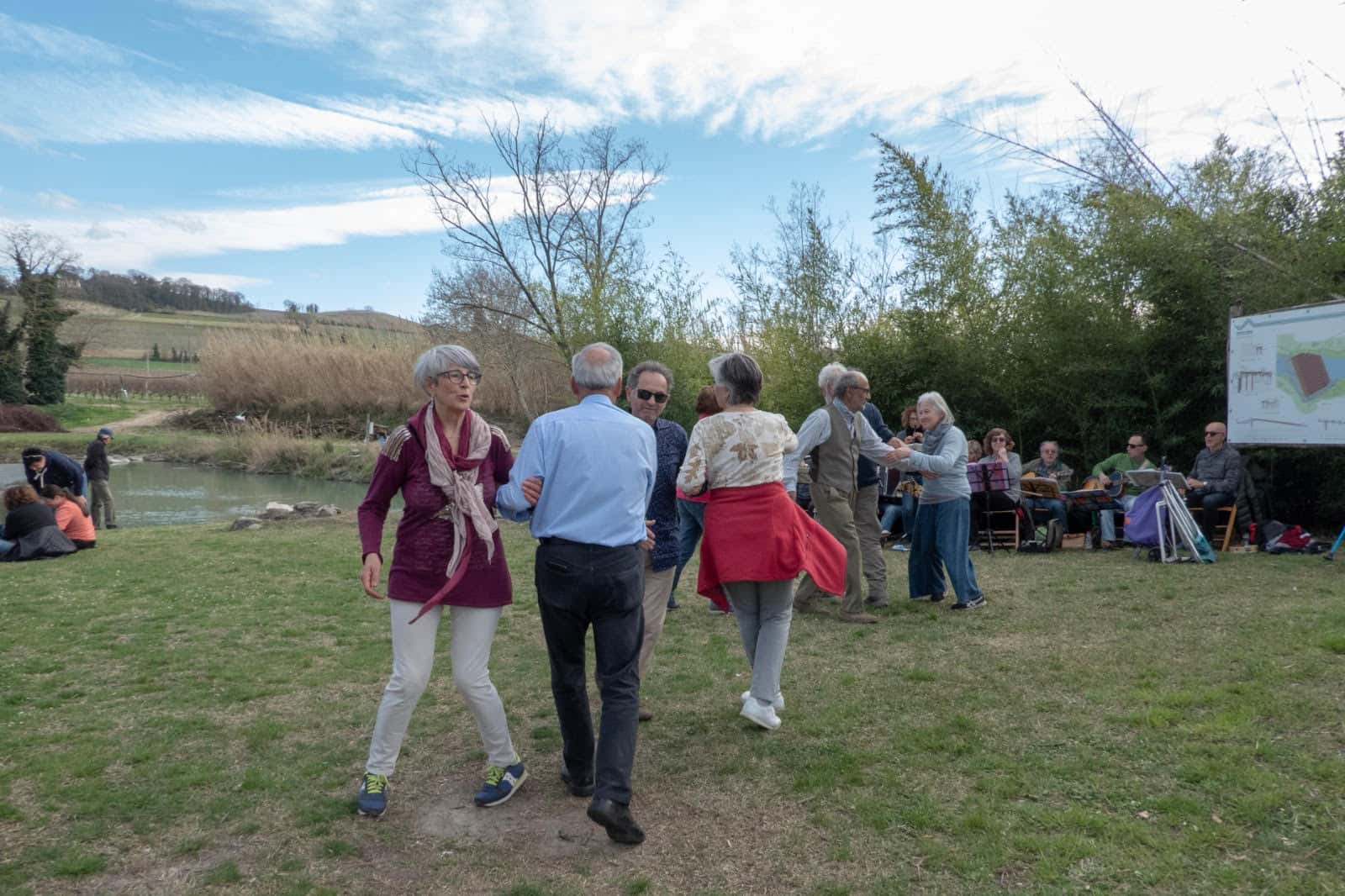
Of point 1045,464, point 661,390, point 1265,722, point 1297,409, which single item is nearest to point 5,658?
point 661,390

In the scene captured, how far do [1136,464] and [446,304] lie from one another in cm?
2015

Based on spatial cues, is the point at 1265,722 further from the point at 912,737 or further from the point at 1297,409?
the point at 1297,409

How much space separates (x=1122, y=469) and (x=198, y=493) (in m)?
21.0

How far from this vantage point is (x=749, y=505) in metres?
4.24

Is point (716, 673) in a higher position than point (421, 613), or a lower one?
lower

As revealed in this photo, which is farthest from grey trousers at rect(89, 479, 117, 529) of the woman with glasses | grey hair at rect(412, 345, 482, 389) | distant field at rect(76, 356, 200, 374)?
distant field at rect(76, 356, 200, 374)

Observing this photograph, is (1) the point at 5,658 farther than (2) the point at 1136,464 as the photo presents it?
No

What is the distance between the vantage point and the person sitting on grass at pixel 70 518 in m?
Result: 11.4

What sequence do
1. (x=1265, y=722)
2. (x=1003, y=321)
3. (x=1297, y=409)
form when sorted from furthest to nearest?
(x=1003, y=321) < (x=1297, y=409) < (x=1265, y=722)

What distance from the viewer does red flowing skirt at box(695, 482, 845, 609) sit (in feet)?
13.8

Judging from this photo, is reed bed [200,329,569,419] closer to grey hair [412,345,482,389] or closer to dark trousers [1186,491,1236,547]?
dark trousers [1186,491,1236,547]

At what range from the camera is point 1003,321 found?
12.6m

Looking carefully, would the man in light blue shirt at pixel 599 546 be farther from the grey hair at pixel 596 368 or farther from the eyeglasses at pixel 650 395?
the eyeglasses at pixel 650 395

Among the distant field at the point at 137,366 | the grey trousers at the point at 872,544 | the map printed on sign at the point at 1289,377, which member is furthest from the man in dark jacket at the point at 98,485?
the distant field at the point at 137,366
